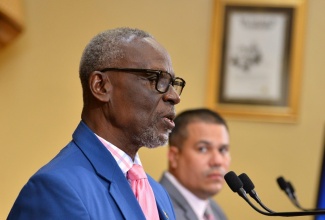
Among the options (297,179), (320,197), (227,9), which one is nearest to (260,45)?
(227,9)

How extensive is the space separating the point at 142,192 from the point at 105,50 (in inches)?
14.0

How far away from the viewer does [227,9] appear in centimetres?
361

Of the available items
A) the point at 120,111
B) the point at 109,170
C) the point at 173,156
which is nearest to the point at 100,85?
the point at 120,111

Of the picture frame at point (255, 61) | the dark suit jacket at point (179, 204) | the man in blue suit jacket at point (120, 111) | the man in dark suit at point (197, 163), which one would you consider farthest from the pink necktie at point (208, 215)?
the man in blue suit jacket at point (120, 111)

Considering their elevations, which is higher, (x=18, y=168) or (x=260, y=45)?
(x=260, y=45)

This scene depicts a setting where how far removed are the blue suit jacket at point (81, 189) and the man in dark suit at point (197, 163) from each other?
1.46 metres

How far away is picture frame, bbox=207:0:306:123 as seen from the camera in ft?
11.9

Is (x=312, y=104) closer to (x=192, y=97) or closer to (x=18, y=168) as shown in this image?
(x=192, y=97)

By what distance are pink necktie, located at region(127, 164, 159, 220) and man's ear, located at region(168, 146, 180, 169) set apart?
5.13 feet

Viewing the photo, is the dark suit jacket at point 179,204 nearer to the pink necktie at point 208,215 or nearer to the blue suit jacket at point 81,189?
the pink necktie at point 208,215

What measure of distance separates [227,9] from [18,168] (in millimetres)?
1366

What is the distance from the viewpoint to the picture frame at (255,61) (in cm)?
361

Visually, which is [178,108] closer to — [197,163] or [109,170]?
[197,163]

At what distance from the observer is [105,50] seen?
1681 millimetres
